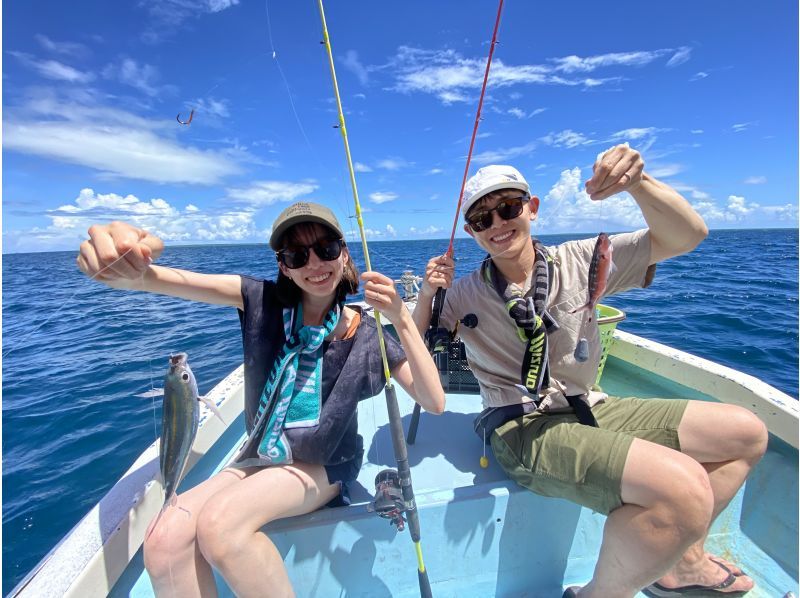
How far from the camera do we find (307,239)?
1.90 m

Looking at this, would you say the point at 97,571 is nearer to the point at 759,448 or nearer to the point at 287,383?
the point at 287,383

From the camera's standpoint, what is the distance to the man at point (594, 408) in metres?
1.65

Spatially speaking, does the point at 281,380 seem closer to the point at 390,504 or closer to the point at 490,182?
the point at 390,504

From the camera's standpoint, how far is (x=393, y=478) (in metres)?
2.04

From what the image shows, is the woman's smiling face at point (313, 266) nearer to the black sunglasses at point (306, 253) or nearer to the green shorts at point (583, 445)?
the black sunglasses at point (306, 253)

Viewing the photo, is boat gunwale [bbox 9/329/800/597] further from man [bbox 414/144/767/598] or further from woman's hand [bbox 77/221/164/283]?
woman's hand [bbox 77/221/164/283]

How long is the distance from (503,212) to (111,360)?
8.19 m

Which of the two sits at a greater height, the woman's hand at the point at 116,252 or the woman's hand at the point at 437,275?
the woman's hand at the point at 116,252

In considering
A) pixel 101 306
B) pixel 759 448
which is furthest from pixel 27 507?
pixel 101 306

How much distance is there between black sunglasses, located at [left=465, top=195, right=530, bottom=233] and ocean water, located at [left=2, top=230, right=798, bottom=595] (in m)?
0.80

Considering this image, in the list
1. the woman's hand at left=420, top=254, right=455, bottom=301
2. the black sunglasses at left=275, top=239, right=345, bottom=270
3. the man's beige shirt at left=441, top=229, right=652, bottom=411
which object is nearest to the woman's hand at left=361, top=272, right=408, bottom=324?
the black sunglasses at left=275, top=239, right=345, bottom=270

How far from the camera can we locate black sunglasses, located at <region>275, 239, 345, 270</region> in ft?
6.20

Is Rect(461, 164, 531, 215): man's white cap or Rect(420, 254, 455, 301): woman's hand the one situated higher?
Rect(461, 164, 531, 215): man's white cap

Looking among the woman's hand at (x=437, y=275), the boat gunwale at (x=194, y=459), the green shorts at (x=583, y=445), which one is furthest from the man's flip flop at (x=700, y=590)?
the woman's hand at (x=437, y=275)
